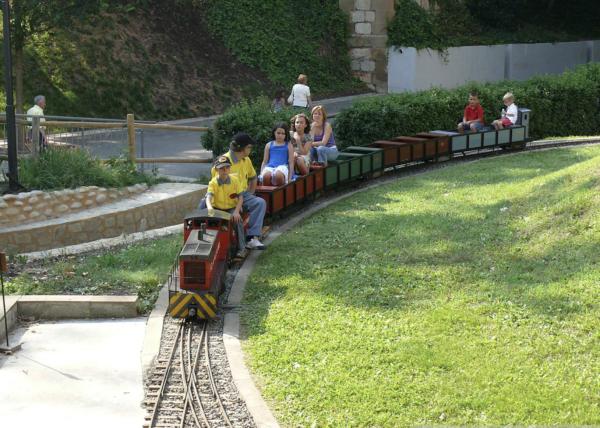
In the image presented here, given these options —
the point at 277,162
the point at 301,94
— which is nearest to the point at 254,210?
the point at 277,162

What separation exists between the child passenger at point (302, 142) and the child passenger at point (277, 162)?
0.80 meters

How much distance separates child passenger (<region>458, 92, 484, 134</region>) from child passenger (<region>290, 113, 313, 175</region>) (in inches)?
267

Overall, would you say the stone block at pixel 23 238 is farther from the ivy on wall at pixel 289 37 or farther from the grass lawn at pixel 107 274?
the ivy on wall at pixel 289 37

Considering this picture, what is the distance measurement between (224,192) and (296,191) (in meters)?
3.90

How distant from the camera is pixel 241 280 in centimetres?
1255

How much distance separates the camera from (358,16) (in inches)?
1465

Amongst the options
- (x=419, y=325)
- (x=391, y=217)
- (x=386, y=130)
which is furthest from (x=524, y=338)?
(x=386, y=130)

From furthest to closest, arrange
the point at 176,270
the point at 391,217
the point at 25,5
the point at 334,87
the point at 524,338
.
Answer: the point at 334,87, the point at 25,5, the point at 391,217, the point at 176,270, the point at 524,338

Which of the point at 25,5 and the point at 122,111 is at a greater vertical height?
the point at 25,5

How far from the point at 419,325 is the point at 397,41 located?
27753 millimetres

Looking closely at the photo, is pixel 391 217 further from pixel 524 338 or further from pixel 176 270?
pixel 524 338

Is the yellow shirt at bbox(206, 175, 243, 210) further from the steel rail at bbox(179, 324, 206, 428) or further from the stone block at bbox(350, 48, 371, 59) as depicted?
the stone block at bbox(350, 48, 371, 59)

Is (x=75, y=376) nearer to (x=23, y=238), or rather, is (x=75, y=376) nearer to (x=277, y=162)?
(x=23, y=238)

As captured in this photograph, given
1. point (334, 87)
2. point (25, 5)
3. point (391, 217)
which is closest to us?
point (391, 217)
